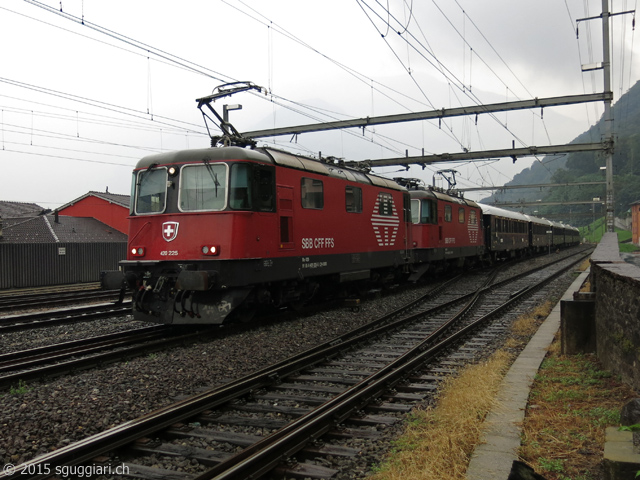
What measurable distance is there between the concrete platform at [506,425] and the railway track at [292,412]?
95 centimetres

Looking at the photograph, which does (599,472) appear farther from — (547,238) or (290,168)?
(547,238)

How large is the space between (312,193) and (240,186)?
254cm

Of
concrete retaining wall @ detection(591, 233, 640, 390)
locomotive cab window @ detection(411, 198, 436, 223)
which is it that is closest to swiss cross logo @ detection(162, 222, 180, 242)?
concrete retaining wall @ detection(591, 233, 640, 390)

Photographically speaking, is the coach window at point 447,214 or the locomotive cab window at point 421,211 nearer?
the locomotive cab window at point 421,211

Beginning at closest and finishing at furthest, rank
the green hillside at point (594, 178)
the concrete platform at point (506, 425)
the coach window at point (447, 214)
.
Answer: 1. the concrete platform at point (506, 425)
2. the coach window at point (447, 214)
3. the green hillside at point (594, 178)

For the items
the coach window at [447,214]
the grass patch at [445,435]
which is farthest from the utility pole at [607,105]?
the grass patch at [445,435]

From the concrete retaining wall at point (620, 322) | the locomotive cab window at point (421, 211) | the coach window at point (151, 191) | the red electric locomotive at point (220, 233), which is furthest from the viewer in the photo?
the locomotive cab window at point (421, 211)

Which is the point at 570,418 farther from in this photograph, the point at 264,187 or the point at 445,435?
the point at 264,187

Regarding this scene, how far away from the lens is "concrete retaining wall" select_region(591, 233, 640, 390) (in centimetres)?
536

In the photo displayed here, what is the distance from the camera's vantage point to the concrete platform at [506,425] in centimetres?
394

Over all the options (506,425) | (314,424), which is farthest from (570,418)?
(314,424)

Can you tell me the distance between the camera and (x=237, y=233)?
30.9ft

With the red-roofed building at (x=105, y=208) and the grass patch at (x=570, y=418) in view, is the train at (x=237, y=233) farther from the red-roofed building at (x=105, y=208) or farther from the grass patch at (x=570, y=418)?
the red-roofed building at (x=105, y=208)

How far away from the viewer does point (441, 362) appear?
799 cm
